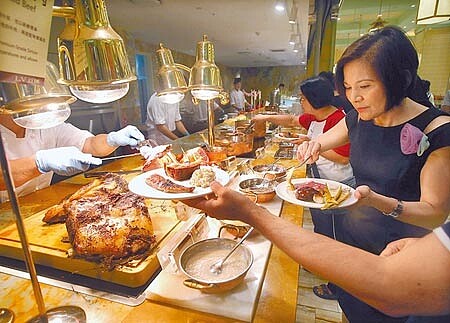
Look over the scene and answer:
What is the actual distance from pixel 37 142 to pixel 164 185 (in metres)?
1.56

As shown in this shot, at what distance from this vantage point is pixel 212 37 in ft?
20.6

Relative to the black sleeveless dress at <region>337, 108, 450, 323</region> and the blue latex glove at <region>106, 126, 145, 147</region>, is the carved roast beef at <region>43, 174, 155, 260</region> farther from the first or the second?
the black sleeveless dress at <region>337, 108, 450, 323</region>

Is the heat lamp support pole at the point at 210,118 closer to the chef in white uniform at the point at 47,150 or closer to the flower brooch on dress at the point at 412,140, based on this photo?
the chef in white uniform at the point at 47,150

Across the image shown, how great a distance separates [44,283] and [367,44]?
5.90 feet

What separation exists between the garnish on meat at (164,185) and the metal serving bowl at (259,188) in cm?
47

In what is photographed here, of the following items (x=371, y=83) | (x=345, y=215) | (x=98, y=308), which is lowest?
(x=345, y=215)

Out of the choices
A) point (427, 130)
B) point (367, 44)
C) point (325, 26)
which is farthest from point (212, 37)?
point (427, 130)

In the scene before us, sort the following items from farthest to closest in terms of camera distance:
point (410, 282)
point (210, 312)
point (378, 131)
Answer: point (378, 131)
point (210, 312)
point (410, 282)

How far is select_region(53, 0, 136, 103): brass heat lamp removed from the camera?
0.69 metres

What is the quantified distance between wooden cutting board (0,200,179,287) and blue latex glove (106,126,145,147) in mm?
806

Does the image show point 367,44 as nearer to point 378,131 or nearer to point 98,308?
point 378,131

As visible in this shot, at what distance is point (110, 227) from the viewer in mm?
901

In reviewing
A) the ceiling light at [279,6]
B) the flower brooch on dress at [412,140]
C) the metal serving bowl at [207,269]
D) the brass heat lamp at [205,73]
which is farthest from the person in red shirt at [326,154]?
the ceiling light at [279,6]

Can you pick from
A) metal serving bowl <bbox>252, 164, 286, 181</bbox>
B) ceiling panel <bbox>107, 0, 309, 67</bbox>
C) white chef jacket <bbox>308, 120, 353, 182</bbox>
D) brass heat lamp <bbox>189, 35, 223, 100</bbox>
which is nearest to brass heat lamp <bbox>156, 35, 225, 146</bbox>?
brass heat lamp <bbox>189, 35, 223, 100</bbox>
